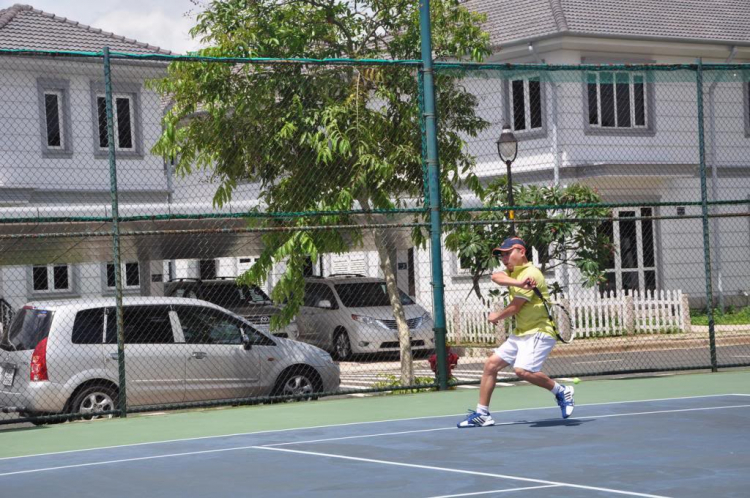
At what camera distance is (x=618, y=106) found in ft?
101

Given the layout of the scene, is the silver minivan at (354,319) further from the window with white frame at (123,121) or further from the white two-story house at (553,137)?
the window with white frame at (123,121)

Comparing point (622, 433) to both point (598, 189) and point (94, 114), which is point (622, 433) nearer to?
point (598, 189)

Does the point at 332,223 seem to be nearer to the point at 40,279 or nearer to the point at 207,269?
the point at 40,279

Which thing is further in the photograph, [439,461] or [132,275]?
[132,275]

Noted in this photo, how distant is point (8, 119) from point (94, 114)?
2.14 m

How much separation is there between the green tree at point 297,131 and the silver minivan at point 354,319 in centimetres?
628

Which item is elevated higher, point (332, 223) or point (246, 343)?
point (332, 223)

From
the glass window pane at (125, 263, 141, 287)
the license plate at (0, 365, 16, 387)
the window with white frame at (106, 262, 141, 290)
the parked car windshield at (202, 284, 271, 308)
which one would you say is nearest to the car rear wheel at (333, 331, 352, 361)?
the parked car windshield at (202, 284, 271, 308)

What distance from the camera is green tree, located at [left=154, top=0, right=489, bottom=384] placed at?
17.1 m

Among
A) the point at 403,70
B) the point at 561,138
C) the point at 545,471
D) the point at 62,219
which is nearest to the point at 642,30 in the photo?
the point at 561,138

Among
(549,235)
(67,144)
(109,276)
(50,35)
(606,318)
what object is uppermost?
(50,35)

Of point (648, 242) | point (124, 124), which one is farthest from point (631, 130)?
point (124, 124)

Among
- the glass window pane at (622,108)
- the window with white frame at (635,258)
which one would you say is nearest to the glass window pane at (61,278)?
the window with white frame at (635,258)

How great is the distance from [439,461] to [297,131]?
27.6 ft
